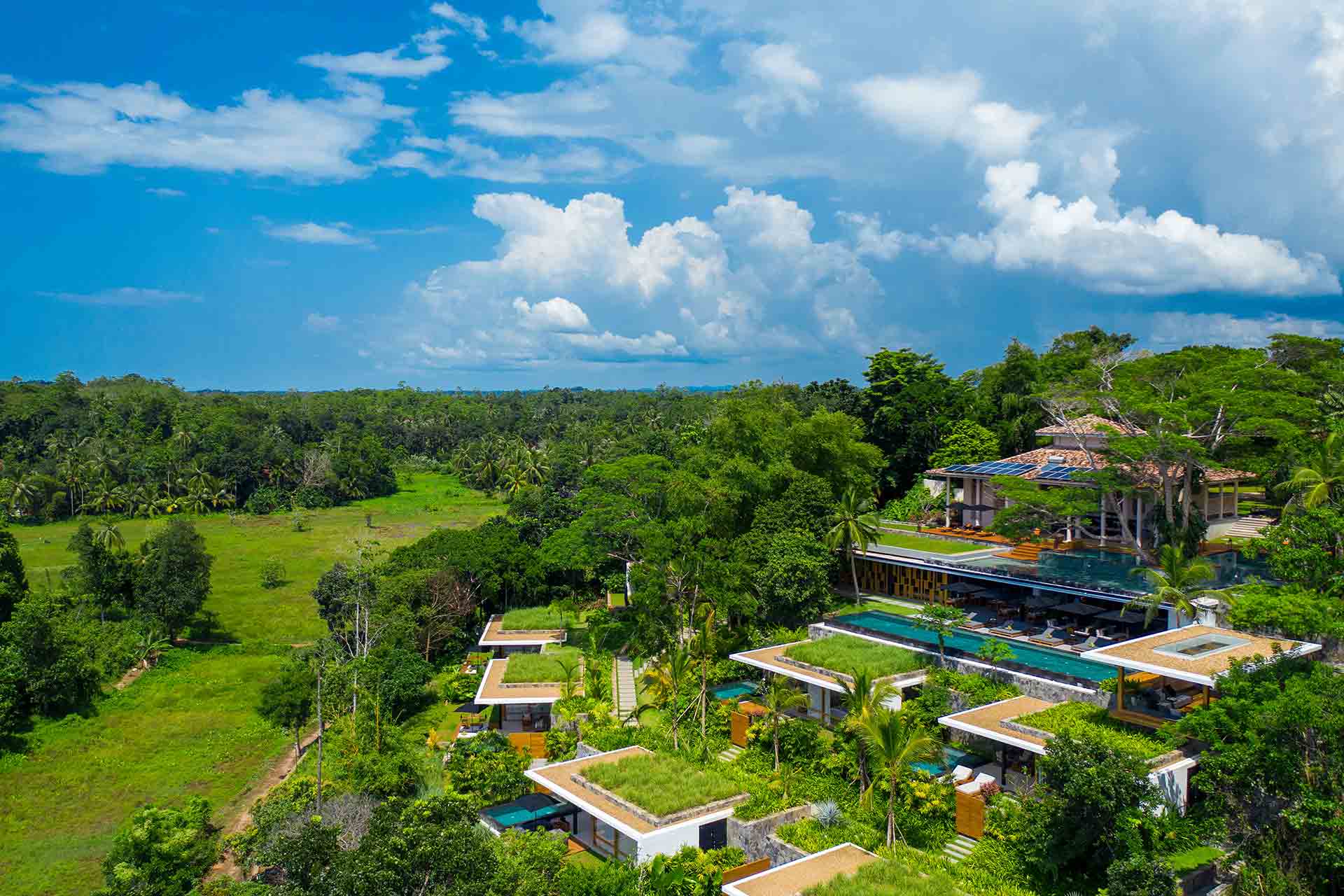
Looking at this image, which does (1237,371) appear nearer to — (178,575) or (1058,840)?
(1058,840)

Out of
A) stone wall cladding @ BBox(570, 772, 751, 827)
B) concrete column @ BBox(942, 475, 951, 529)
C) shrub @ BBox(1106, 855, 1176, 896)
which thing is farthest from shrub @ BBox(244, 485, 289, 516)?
shrub @ BBox(1106, 855, 1176, 896)

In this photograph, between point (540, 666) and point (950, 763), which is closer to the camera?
point (950, 763)

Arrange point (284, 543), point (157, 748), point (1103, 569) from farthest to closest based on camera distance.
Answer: point (284, 543) → point (157, 748) → point (1103, 569)

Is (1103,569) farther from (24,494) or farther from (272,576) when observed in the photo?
(24,494)

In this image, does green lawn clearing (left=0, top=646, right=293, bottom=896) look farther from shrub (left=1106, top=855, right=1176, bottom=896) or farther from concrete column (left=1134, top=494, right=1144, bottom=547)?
concrete column (left=1134, top=494, right=1144, bottom=547)

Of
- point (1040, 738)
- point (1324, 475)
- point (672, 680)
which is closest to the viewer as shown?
point (1040, 738)

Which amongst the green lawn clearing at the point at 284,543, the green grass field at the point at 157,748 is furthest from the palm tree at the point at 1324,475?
the green lawn clearing at the point at 284,543

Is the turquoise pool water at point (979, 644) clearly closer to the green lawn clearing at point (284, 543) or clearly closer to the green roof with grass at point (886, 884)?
the green roof with grass at point (886, 884)

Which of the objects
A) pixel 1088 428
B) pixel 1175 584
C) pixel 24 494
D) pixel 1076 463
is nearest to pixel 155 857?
pixel 1175 584
